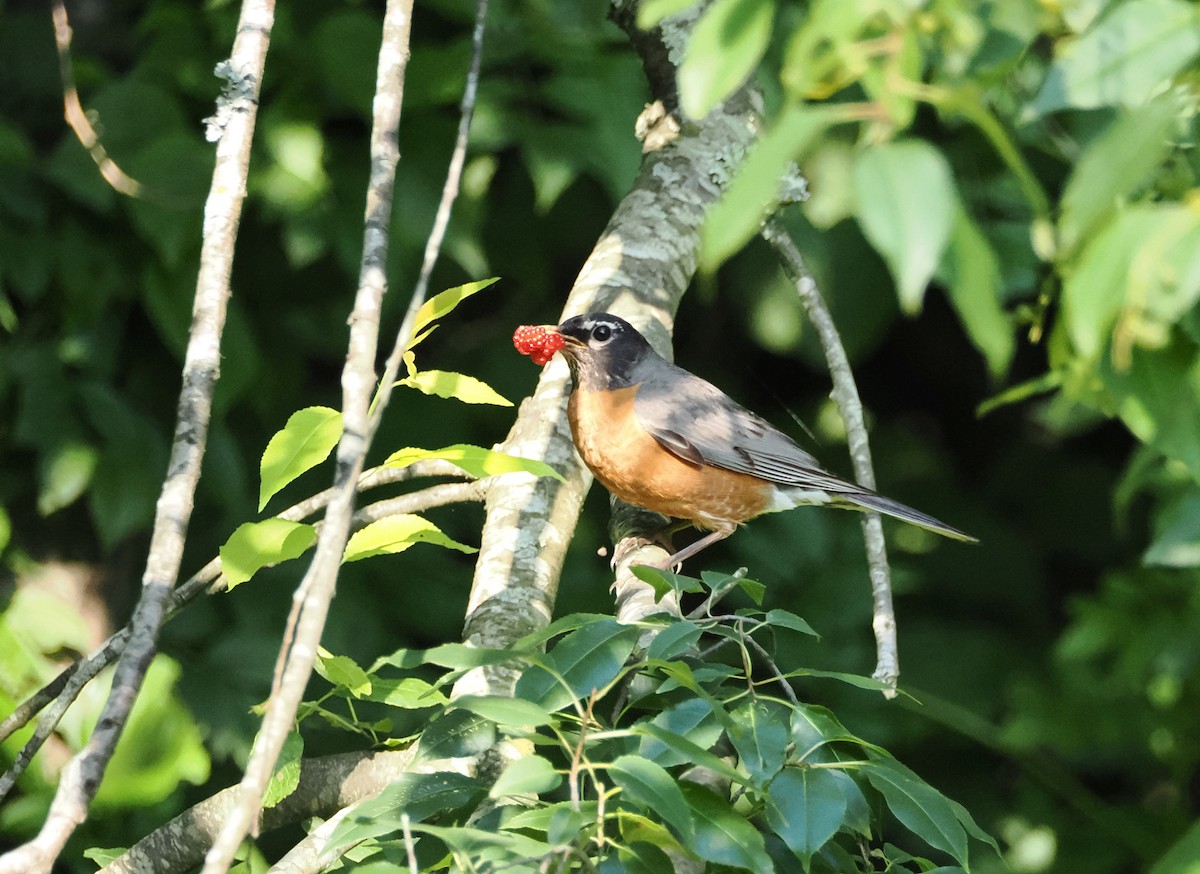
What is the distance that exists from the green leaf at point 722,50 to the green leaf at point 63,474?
3.03 meters

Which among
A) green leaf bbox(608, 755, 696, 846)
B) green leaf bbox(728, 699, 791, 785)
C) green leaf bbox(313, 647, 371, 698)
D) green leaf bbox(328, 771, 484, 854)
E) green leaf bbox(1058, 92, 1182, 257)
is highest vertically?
green leaf bbox(1058, 92, 1182, 257)

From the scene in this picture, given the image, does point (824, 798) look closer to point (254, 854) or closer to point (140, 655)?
point (140, 655)

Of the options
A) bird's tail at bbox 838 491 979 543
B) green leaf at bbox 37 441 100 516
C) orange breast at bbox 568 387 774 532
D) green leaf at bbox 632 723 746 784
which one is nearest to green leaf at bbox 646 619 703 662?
green leaf at bbox 632 723 746 784

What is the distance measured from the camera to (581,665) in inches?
60.4

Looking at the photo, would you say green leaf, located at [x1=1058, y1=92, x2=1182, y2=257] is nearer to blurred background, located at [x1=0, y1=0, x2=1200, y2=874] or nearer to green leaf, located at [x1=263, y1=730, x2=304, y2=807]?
green leaf, located at [x1=263, y1=730, x2=304, y2=807]

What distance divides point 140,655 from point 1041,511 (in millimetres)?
4810

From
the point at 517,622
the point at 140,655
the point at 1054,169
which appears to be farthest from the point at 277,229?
the point at 140,655

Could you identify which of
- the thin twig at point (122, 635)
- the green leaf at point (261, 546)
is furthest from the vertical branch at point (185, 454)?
the thin twig at point (122, 635)

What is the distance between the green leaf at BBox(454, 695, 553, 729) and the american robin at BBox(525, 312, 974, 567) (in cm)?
165

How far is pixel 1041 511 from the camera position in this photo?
5.55m

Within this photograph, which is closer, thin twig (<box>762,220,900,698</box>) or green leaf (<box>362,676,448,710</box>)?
green leaf (<box>362,676,448,710</box>)

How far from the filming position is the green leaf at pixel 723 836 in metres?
1.39

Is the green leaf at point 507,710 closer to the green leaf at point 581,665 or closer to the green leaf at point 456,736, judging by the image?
the green leaf at point 581,665

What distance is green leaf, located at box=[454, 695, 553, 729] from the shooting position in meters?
1.35
